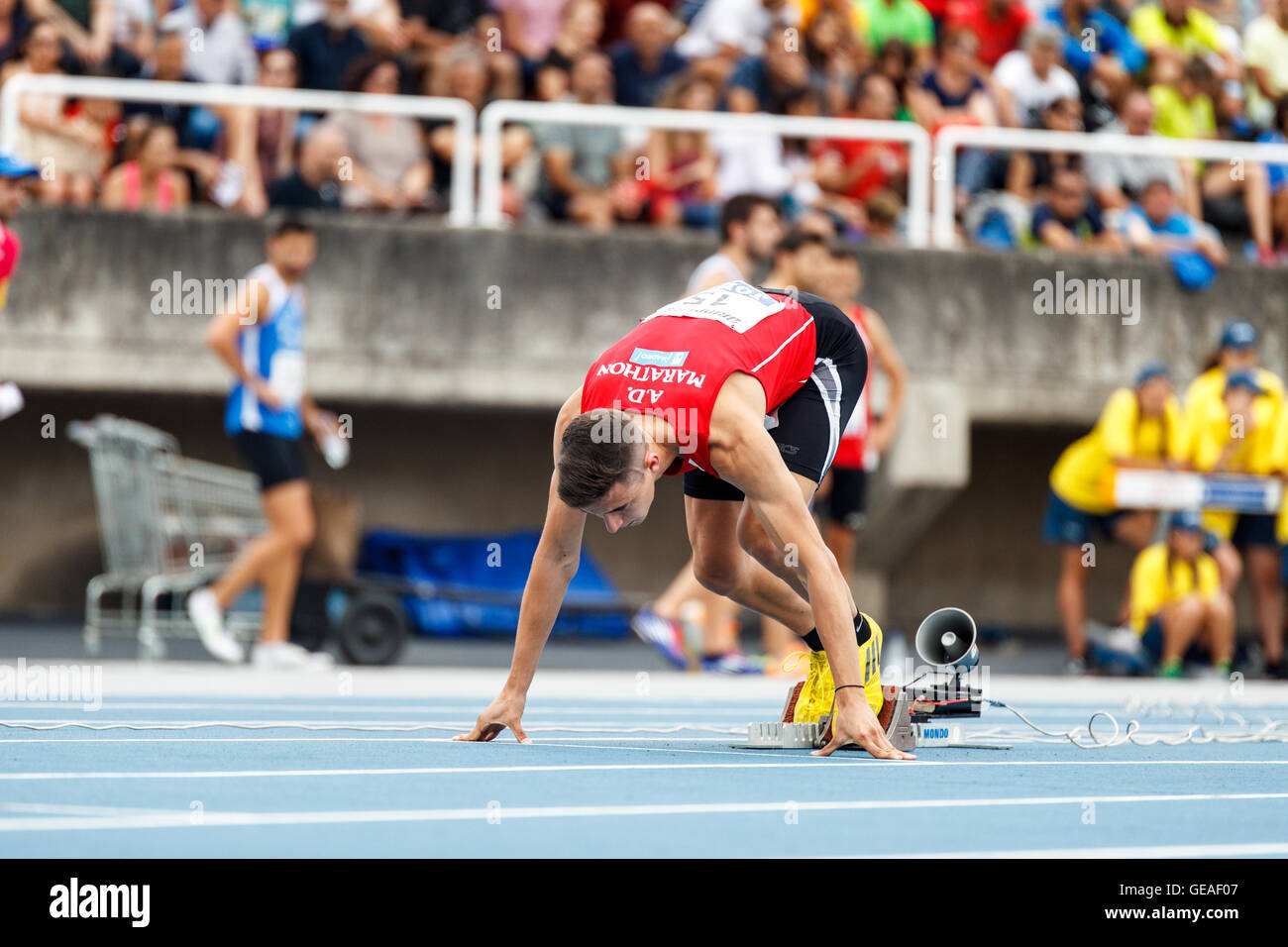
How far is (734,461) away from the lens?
5.87m

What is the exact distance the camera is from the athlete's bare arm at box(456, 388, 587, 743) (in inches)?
248

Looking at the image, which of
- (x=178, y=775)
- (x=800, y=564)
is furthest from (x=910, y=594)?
(x=178, y=775)

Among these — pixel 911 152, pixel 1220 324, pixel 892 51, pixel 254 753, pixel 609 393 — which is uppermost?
pixel 892 51

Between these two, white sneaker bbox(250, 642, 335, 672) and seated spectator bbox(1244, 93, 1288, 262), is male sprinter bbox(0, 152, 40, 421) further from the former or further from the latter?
seated spectator bbox(1244, 93, 1288, 262)

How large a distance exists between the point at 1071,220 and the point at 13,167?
822 cm

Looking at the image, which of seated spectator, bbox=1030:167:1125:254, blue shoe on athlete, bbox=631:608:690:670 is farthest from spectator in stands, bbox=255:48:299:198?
seated spectator, bbox=1030:167:1125:254

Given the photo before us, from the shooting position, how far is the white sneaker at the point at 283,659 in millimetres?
11328

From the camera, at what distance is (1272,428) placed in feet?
43.6

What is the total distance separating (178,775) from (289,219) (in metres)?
6.97

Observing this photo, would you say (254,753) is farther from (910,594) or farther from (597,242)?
(910,594)

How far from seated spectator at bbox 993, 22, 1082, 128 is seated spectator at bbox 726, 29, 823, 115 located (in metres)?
1.72

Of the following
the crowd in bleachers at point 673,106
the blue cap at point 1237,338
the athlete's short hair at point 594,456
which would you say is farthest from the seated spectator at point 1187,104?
the athlete's short hair at point 594,456

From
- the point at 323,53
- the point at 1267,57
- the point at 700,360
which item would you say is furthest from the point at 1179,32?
the point at 700,360

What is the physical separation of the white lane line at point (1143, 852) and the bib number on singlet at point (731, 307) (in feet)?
7.97
